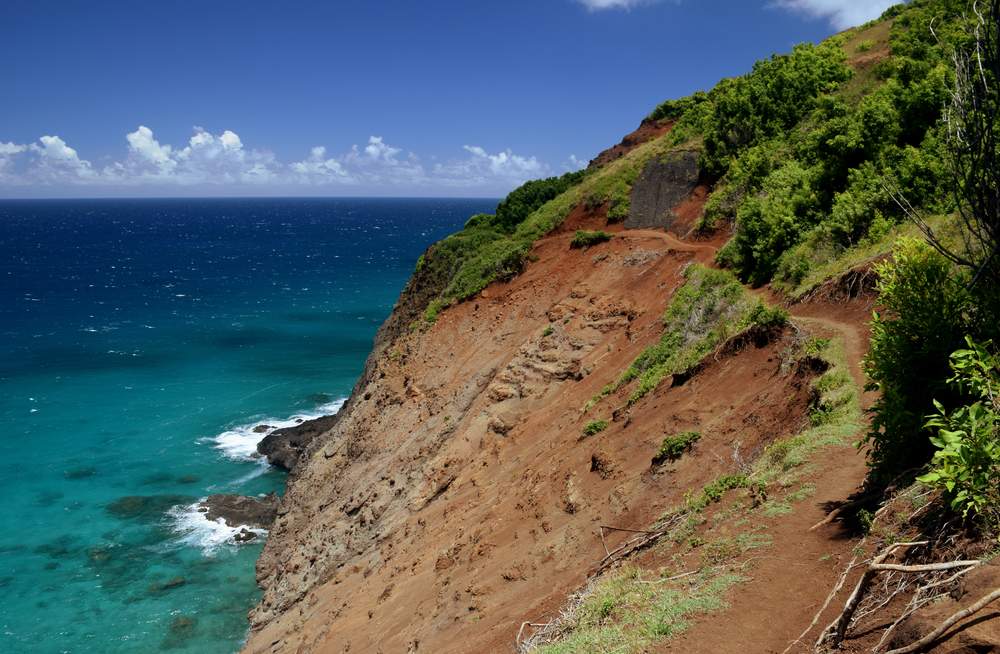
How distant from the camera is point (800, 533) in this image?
9.20 metres

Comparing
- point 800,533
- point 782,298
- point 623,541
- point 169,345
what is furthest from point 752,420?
point 169,345

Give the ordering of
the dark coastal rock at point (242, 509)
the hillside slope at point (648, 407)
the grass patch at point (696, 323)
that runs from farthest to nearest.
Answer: the dark coastal rock at point (242, 509) → the grass patch at point (696, 323) → the hillside slope at point (648, 407)

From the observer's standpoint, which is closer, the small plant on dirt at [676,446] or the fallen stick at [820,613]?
the fallen stick at [820,613]

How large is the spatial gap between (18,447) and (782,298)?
4691 cm

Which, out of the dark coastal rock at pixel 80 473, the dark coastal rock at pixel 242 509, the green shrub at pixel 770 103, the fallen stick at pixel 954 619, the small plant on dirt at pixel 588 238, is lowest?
the dark coastal rock at pixel 242 509

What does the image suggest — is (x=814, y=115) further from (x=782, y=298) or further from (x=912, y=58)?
(x=782, y=298)

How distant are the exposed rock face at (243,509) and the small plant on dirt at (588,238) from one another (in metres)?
19.6

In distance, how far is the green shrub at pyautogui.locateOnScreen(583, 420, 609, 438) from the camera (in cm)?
1806

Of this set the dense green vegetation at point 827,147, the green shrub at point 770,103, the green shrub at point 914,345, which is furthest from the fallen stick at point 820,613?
the green shrub at point 770,103

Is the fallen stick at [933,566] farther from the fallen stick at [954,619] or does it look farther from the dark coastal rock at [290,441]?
the dark coastal rock at [290,441]

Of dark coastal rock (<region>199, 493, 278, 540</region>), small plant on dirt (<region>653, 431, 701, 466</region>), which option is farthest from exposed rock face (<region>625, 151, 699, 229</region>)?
dark coastal rock (<region>199, 493, 278, 540</region>)

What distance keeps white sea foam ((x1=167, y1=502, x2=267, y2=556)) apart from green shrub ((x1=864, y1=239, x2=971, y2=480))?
31.6 metres

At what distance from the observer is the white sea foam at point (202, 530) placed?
110 feet

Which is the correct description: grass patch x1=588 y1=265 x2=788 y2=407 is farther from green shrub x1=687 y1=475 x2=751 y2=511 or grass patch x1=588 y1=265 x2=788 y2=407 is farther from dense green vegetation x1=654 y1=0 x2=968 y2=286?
green shrub x1=687 y1=475 x2=751 y2=511
